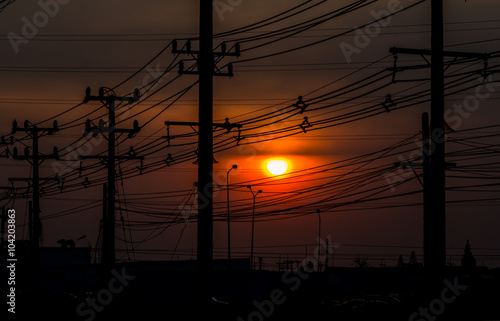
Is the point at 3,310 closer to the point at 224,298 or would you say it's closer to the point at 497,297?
the point at 497,297

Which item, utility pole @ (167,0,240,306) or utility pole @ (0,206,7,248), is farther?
utility pole @ (0,206,7,248)

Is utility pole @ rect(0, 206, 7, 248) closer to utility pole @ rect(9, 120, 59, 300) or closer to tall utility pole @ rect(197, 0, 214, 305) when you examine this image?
utility pole @ rect(9, 120, 59, 300)

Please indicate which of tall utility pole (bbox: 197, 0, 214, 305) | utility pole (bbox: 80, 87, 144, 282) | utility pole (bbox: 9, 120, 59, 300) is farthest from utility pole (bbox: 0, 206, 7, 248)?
tall utility pole (bbox: 197, 0, 214, 305)

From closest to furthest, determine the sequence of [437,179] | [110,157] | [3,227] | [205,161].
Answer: [437,179], [205,161], [110,157], [3,227]

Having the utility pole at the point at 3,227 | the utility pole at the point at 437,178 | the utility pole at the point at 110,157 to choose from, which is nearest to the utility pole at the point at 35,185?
the utility pole at the point at 110,157

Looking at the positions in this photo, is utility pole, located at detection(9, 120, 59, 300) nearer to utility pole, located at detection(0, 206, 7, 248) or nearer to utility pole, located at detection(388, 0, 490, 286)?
utility pole, located at detection(0, 206, 7, 248)

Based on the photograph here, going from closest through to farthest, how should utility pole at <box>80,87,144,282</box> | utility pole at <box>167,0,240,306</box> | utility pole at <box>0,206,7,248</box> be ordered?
utility pole at <box>167,0,240,306</box> < utility pole at <box>80,87,144,282</box> < utility pole at <box>0,206,7,248</box>

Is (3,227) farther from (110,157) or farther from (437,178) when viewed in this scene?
(437,178)

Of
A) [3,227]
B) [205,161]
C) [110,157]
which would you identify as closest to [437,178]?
[205,161]

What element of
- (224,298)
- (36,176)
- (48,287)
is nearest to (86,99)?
(36,176)

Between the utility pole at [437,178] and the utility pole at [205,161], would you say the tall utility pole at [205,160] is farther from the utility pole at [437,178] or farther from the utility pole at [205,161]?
the utility pole at [437,178]

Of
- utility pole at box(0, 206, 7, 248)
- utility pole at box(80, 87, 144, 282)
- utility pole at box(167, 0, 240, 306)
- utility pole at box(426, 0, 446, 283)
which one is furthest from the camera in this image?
utility pole at box(0, 206, 7, 248)

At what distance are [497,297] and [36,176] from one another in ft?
106

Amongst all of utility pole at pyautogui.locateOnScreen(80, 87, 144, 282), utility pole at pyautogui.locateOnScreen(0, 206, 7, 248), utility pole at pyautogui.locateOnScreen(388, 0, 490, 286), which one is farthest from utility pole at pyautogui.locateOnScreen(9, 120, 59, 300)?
utility pole at pyautogui.locateOnScreen(388, 0, 490, 286)
